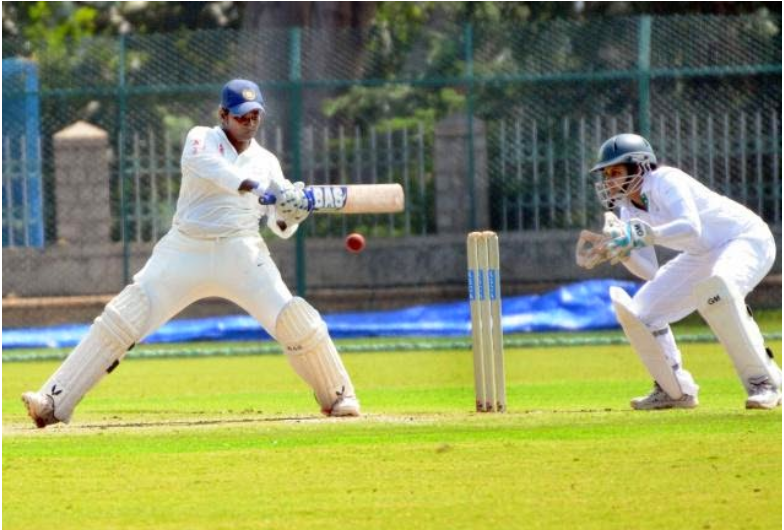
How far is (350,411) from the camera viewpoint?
37.6 feet

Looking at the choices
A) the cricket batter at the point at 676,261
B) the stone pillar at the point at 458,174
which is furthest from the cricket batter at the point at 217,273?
the stone pillar at the point at 458,174

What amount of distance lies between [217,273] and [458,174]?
10232mm

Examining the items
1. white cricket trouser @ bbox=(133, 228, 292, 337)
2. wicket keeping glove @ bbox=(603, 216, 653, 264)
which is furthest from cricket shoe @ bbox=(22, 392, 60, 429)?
wicket keeping glove @ bbox=(603, 216, 653, 264)

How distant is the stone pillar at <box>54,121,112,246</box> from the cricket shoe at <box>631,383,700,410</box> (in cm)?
1037

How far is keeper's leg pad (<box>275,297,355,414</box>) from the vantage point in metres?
11.2

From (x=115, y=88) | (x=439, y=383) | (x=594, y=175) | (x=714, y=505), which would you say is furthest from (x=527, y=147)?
(x=714, y=505)

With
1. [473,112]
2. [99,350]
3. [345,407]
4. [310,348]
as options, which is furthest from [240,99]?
[473,112]

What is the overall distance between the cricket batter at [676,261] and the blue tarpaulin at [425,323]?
848 cm

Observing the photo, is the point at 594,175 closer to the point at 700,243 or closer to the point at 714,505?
the point at 700,243

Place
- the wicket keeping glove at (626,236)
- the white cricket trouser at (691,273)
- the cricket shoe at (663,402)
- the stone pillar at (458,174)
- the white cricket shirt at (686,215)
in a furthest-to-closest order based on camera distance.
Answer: the stone pillar at (458,174) → the cricket shoe at (663,402) → the white cricket trouser at (691,273) → the white cricket shirt at (686,215) → the wicket keeping glove at (626,236)

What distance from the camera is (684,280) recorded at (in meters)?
11.7

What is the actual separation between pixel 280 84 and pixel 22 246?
3.25 meters

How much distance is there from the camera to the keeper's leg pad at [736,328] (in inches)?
433

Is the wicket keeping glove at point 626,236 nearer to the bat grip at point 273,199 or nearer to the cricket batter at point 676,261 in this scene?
the cricket batter at point 676,261
